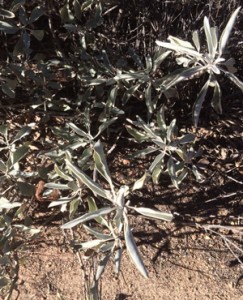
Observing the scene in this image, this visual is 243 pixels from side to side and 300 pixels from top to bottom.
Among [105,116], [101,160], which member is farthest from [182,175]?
[101,160]

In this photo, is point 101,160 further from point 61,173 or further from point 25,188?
point 25,188

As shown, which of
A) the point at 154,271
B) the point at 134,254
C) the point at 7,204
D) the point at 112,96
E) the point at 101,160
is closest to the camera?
the point at 134,254

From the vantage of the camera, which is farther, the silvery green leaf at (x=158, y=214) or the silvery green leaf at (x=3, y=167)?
the silvery green leaf at (x=3, y=167)

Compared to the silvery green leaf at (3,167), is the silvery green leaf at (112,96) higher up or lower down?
higher up

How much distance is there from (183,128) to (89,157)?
22.6 inches

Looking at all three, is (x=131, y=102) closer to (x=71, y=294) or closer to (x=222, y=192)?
(x=222, y=192)

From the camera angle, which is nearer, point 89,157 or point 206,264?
point 89,157

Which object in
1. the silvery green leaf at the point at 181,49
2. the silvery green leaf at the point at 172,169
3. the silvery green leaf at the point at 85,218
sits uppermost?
the silvery green leaf at the point at 181,49

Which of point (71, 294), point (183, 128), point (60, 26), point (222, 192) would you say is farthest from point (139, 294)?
point (60, 26)

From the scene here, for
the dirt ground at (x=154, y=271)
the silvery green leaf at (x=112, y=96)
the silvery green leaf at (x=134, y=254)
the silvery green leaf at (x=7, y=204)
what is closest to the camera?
the silvery green leaf at (x=134, y=254)

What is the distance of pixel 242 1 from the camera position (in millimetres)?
2012

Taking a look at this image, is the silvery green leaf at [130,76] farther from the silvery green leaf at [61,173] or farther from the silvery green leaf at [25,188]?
the silvery green leaf at [25,188]

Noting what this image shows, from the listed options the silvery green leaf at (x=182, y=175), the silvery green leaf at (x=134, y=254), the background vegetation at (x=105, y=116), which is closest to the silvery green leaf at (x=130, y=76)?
the background vegetation at (x=105, y=116)

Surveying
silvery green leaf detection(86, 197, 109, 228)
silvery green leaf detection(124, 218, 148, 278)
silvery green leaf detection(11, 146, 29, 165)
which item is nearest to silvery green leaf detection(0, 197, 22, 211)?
silvery green leaf detection(11, 146, 29, 165)
